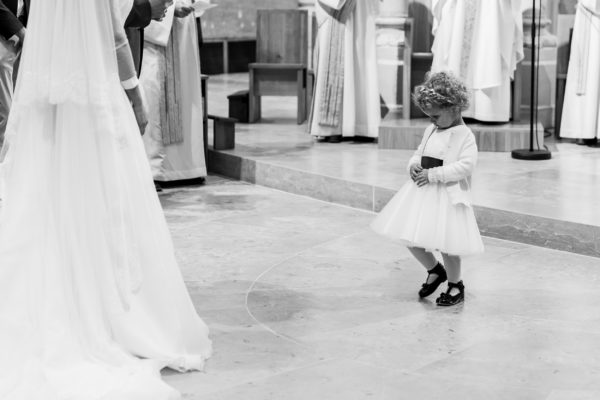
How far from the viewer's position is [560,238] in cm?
607

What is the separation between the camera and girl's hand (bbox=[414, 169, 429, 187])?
194 inches

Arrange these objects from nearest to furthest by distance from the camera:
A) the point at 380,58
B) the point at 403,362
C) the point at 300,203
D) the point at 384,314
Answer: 1. the point at 403,362
2. the point at 384,314
3. the point at 300,203
4. the point at 380,58

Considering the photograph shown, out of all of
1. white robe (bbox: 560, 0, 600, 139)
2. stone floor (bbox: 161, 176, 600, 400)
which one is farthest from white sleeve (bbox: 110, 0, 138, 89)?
white robe (bbox: 560, 0, 600, 139)

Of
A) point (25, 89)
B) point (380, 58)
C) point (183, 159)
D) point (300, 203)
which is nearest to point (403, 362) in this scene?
point (25, 89)

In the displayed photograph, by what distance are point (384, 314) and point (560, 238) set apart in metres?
1.61

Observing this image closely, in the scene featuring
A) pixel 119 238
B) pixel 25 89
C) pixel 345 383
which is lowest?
pixel 345 383

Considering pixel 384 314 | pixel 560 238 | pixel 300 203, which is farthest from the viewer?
pixel 300 203

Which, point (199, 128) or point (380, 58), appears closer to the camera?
point (199, 128)

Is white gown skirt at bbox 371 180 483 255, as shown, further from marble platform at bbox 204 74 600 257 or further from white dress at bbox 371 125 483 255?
marble platform at bbox 204 74 600 257

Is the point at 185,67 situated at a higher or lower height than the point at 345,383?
higher

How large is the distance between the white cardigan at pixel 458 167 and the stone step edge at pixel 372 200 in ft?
4.29

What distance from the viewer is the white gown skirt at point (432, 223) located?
484 cm

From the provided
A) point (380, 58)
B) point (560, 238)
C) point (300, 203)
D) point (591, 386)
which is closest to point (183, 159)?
point (300, 203)

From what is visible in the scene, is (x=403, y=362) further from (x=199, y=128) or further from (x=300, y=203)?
(x=199, y=128)
